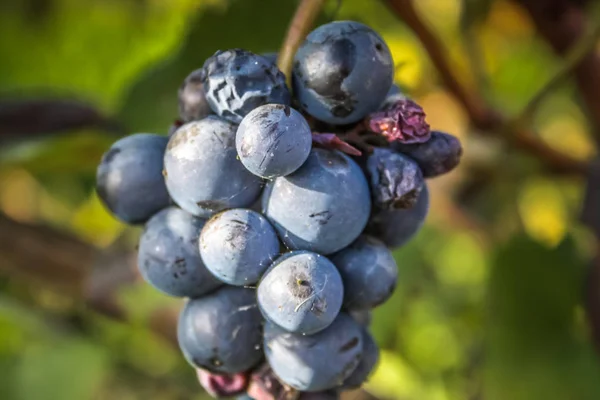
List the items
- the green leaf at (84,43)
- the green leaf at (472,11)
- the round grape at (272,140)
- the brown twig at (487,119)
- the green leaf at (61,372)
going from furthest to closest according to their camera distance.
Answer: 1. the green leaf at (84,43)
2. the green leaf at (61,372)
3. the green leaf at (472,11)
4. the brown twig at (487,119)
5. the round grape at (272,140)

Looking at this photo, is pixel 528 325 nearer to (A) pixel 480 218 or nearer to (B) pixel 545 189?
(A) pixel 480 218

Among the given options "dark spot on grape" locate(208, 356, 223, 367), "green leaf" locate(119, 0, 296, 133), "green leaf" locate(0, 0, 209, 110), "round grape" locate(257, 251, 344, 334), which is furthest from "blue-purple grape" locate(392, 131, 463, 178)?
"green leaf" locate(0, 0, 209, 110)

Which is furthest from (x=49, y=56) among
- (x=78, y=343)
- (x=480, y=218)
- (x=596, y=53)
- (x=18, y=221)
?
(x=596, y=53)

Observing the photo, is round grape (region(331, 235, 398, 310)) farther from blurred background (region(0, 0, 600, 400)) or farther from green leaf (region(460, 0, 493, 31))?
green leaf (region(460, 0, 493, 31))

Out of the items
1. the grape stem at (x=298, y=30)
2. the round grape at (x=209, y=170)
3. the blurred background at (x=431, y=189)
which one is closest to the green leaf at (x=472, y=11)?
the blurred background at (x=431, y=189)

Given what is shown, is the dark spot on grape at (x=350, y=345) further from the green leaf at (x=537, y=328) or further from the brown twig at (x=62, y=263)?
the brown twig at (x=62, y=263)
